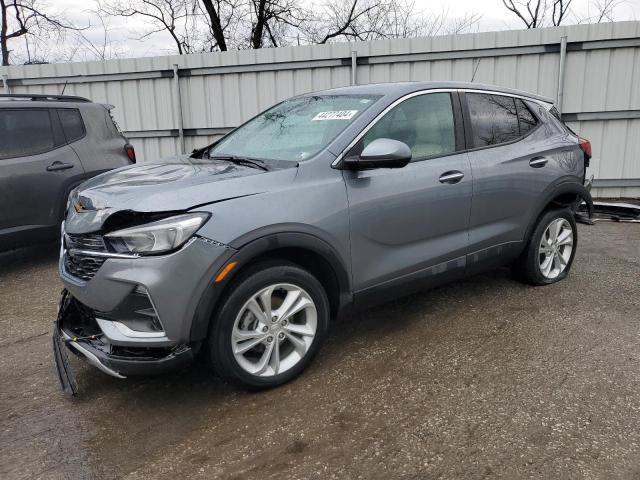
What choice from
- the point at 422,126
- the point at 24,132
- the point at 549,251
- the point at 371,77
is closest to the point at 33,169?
the point at 24,132

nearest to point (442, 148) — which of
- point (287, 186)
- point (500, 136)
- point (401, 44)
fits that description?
point (500, 136)

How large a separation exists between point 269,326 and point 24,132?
4.00 metres

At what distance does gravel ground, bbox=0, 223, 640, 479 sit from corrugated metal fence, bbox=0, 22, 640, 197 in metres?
5.23

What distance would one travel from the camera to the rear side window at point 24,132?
526cm

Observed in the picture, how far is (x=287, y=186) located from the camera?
291 cm

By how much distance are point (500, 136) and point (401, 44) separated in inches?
198

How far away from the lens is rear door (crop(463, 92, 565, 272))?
3.85 m

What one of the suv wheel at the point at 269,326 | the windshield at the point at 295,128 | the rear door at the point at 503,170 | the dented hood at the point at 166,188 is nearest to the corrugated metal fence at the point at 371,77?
the rear door at the point at 503,170

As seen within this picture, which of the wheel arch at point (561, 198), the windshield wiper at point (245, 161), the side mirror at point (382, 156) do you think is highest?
the side mirror at point (382, 156)

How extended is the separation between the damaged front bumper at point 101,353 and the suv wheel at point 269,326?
0.22 metres

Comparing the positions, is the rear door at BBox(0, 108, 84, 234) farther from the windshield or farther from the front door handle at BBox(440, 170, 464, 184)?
the front door handle at BBox(440, 170, 464, 184)

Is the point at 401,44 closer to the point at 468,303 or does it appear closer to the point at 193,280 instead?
the point at 468,303

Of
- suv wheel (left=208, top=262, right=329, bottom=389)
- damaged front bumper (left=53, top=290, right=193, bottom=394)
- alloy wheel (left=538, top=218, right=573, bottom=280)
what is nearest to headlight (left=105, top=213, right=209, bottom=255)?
suv wheel (left=208, top=262, right=329, bottom=389)

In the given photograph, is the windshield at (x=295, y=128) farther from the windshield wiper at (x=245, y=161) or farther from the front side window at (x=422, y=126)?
the front side window at (x=422, y=126)
